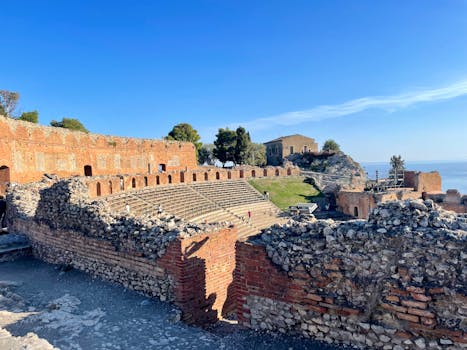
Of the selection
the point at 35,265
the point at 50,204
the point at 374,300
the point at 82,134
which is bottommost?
the point at 35,265

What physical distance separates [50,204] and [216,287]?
5477 mm

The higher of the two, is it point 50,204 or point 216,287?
point 50,204

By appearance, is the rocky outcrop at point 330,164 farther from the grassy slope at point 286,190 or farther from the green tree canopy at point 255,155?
the grassy slope at point 286,190

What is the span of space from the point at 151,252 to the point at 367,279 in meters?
3.87

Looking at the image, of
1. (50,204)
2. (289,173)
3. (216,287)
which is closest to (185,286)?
(216,287)

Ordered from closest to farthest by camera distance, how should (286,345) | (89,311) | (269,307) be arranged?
(286,345), (269,307), (89,311)

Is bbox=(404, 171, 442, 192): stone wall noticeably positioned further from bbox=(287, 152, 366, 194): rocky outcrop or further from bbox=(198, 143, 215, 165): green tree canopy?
bbox=(198, 143, 215, 165): green tree canopy

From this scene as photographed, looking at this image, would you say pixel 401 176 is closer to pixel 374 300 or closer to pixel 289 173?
pixel 289 173

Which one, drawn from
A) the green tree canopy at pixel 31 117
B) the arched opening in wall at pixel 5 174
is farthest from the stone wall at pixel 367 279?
the green tree canopy at pixel 31 117

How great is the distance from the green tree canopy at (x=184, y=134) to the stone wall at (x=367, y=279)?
46000mm

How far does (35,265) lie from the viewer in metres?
8.80

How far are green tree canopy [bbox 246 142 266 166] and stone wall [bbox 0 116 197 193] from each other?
48.0 ft

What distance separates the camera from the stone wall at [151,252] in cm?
581

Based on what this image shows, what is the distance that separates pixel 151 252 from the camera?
6.12 meters
